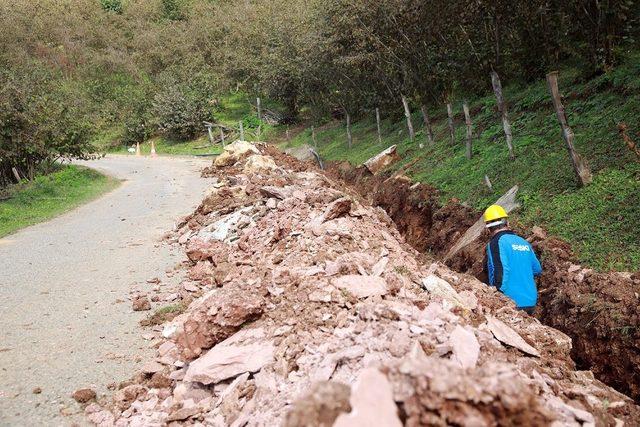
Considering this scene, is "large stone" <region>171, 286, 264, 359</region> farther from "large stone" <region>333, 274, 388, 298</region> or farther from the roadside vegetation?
the roadside vegetation

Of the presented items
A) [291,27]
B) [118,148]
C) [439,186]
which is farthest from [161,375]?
[118,148]

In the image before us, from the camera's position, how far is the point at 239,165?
19.7m

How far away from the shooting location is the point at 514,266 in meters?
6.07

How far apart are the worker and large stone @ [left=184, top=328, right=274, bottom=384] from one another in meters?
3.23

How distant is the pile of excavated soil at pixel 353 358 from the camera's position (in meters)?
2.39

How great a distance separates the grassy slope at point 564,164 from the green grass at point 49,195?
1180cm

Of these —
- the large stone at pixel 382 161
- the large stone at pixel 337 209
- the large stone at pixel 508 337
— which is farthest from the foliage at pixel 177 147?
the large stone at pixel 508 337

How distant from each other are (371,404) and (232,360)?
2432 millimetres

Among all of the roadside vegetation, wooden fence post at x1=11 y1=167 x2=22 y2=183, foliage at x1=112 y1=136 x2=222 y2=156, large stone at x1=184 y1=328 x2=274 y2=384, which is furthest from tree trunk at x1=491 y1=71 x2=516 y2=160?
foliage at x1=112 y1=136 x2=222 y2=156

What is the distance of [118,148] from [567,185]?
40.5 m

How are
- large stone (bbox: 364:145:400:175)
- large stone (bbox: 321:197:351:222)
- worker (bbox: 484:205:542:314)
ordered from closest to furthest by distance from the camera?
worker (bbox: 484:205:542:314) → large stone (bbox: 321:197:351:222) → large stone (bbox: 364:145:400:175)

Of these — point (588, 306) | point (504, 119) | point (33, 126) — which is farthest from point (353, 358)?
point (33, 126)

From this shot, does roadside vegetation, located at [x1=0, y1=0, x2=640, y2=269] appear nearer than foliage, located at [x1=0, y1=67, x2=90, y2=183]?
Yes

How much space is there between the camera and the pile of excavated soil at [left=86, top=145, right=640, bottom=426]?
A: 7.85 feet
